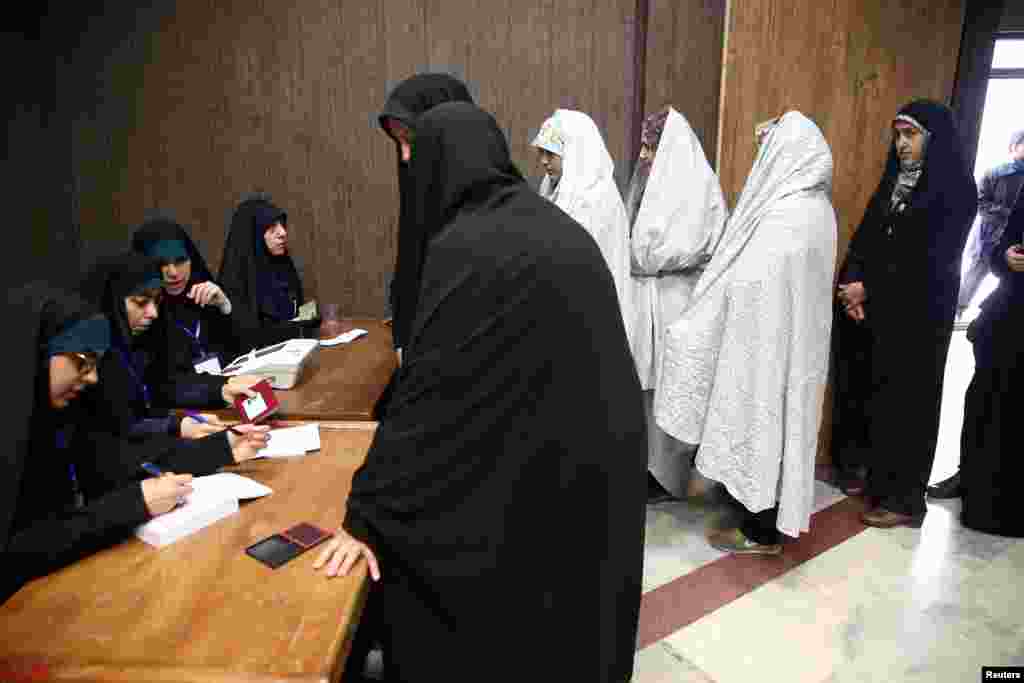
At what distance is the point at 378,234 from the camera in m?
3.67

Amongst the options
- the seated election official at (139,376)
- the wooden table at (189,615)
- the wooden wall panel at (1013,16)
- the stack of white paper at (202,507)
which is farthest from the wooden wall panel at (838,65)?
the wooden wall panel at (1013,16)

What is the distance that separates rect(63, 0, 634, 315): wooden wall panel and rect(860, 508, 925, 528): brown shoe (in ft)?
6.64

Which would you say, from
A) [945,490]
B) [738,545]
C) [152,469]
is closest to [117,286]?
[152,469]

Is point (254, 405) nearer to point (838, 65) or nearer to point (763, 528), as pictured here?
point (763, 528)

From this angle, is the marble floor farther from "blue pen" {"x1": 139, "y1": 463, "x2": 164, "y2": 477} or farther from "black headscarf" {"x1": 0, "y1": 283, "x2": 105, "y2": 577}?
"black headscarf" {"x1": 0, "y1": 283, "x2": 105, "y2": 577}

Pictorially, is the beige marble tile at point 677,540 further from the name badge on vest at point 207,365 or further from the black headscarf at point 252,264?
the black headscarf at point 252,264

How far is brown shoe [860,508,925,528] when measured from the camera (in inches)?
114

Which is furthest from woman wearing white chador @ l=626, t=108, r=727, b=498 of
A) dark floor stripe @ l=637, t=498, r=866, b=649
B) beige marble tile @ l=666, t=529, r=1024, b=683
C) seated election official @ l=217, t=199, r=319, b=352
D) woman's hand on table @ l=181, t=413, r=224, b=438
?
woman's hand on table @ l=181, t=413, r=224, b=438

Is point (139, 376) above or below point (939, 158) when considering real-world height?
below

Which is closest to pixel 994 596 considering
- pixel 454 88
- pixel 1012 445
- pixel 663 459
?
pixel 1012 445

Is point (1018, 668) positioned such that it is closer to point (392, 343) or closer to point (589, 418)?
point (589, 418)

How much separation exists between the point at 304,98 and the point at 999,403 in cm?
336

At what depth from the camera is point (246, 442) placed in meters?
1.81

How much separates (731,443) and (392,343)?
1.43 meters
